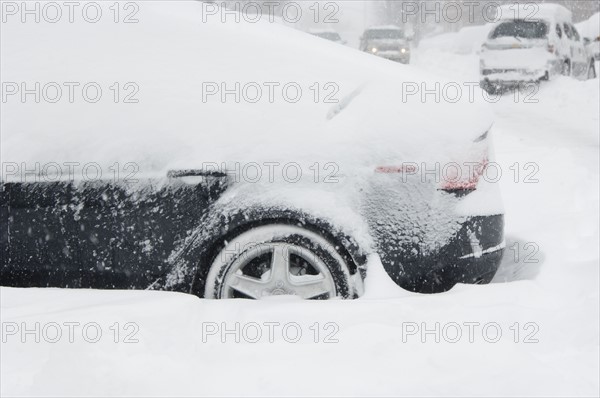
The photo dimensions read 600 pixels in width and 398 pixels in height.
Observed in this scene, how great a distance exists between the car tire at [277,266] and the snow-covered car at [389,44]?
68.2ft

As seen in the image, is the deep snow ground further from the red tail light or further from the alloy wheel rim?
the red tail light

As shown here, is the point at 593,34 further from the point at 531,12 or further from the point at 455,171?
the point at 455,171

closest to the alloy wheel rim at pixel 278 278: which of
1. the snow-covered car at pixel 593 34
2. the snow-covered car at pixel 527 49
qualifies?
the snow-covered car at pixel 527 49

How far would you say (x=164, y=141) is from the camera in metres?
3.21

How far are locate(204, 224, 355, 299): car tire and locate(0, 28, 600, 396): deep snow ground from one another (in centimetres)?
15

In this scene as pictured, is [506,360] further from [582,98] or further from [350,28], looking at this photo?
[350,28]

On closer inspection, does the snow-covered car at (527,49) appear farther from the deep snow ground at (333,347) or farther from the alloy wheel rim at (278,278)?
the alloy wheel rim at (278,278)

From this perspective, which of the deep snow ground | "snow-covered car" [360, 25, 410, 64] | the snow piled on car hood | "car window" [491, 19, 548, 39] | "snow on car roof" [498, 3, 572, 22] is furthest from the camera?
"snow-covered car" [360, 25, 410, 64]

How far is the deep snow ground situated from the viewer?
8.56 feet

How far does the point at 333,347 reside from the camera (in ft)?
→ 9.35

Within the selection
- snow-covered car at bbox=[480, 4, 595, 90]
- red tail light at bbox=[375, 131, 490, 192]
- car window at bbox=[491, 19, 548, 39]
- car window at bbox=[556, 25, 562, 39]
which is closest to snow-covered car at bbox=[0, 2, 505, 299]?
red tail light at bbox=[375, 131, 490, 192]

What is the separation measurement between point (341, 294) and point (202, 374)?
34.0 inches

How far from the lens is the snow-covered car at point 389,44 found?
23734 mm

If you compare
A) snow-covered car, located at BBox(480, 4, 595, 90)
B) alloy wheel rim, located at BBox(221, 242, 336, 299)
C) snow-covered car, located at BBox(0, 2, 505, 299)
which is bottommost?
alloy wheel rim, located at BBox(221, 242, 336, 299)
